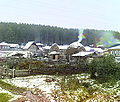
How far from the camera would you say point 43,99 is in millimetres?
13789

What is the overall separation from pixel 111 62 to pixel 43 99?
33.7 feet

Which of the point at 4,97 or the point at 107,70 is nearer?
the point at 4,97

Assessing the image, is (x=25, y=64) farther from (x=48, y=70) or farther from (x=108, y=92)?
(x=108, y=92)

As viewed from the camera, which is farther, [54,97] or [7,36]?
[7,36]

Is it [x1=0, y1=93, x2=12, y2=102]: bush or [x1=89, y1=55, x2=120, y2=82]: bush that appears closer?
[x1=0, y1=93, x2=12, y2=102]: bush

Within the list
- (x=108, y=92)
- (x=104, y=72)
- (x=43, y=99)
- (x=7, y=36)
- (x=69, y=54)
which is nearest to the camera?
(x=43, y=99)

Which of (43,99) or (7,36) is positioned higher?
(7,36)

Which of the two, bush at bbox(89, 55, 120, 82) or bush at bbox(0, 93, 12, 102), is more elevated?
bush at bbox(89, 55, 120, 82)

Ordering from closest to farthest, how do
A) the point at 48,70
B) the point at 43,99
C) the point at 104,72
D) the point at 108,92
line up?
the point at 43,99 → the point at 108,92 → the point at 104,72 → the point at 48,70

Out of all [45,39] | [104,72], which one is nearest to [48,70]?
[104,72]

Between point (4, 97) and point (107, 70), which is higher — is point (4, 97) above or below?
below

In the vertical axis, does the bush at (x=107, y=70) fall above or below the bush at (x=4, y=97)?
above

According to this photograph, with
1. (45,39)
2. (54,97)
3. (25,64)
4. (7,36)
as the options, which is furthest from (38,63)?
(45,39)

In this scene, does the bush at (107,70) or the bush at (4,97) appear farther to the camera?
the bush at (107,70)
